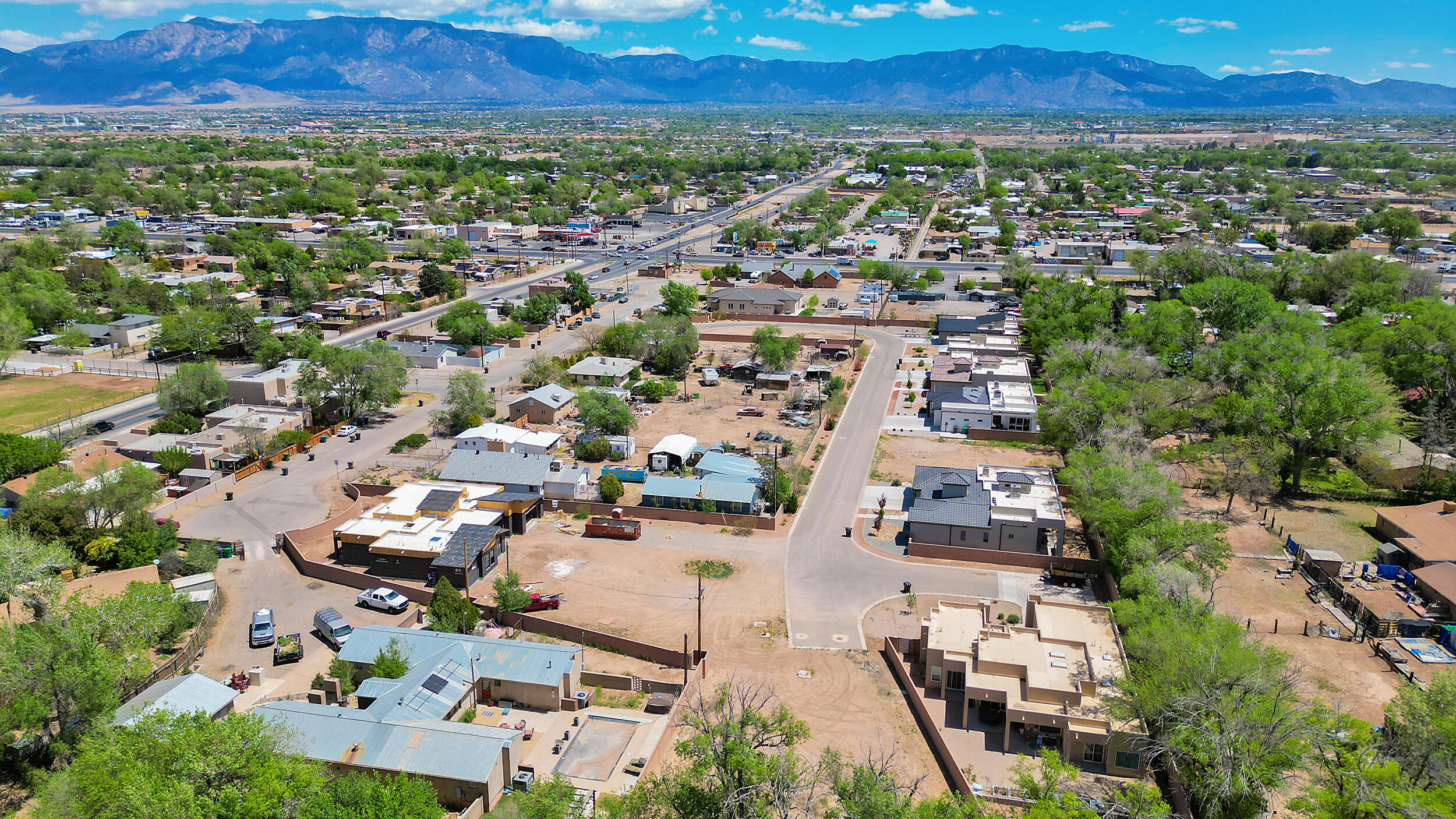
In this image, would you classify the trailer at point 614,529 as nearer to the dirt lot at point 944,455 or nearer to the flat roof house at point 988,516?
the flat roof house at point 988,516

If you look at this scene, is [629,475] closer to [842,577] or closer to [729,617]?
[842,577]

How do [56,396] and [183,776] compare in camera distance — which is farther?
[56,396]

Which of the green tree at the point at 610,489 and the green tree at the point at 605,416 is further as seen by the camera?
the green tree at the point at 605,416

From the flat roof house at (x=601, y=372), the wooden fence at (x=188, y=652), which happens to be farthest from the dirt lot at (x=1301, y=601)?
the flat roof house at (x=601, y=372)

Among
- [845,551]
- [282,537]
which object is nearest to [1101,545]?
[845,551]

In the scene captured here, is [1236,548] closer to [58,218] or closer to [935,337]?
[935,337]

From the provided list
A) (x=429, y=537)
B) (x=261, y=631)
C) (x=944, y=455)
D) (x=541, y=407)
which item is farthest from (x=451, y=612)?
(x=944, y=455)

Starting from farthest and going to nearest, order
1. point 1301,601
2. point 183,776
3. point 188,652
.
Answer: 1. point 1301,601
2. point 188,652
3. point 183,776
